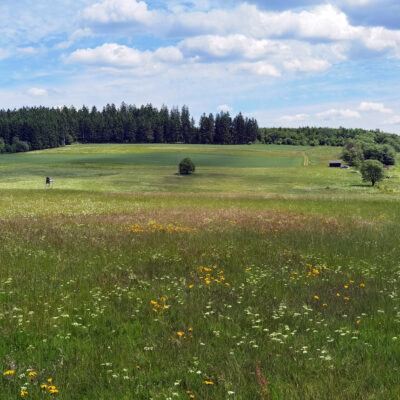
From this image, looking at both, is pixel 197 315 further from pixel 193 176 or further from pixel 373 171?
pixel 193 176

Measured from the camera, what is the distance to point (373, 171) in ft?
255

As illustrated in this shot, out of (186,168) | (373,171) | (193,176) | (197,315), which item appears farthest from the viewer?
(186,168)

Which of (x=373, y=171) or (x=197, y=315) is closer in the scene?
(x=197, y=315)

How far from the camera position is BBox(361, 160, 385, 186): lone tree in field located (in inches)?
3039

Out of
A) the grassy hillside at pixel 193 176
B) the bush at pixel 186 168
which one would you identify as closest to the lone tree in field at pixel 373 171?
the grassy hillside at pixel 193 176

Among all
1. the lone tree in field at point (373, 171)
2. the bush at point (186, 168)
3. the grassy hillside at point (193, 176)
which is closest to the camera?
the grassy hillside at point (193, 176)

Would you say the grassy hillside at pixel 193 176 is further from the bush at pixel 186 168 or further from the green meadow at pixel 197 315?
the green meadow at pixel 197 315

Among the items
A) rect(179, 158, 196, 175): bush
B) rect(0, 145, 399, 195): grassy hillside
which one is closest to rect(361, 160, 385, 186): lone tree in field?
rect(0, 145, 399, 195): grassy hillside

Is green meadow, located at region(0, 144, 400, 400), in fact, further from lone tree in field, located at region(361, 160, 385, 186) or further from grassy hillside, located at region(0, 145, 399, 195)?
lone tree in field, located at region(361, 160, 385, 186)

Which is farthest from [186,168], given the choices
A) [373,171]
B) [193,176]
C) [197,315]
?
[197,315]

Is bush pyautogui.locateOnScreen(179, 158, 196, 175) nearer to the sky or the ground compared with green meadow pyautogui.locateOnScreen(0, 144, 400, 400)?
nearer to the sky

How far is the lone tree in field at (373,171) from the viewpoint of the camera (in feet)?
253

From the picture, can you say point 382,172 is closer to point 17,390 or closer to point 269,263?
point 269,263

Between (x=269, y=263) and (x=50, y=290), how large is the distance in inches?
248
